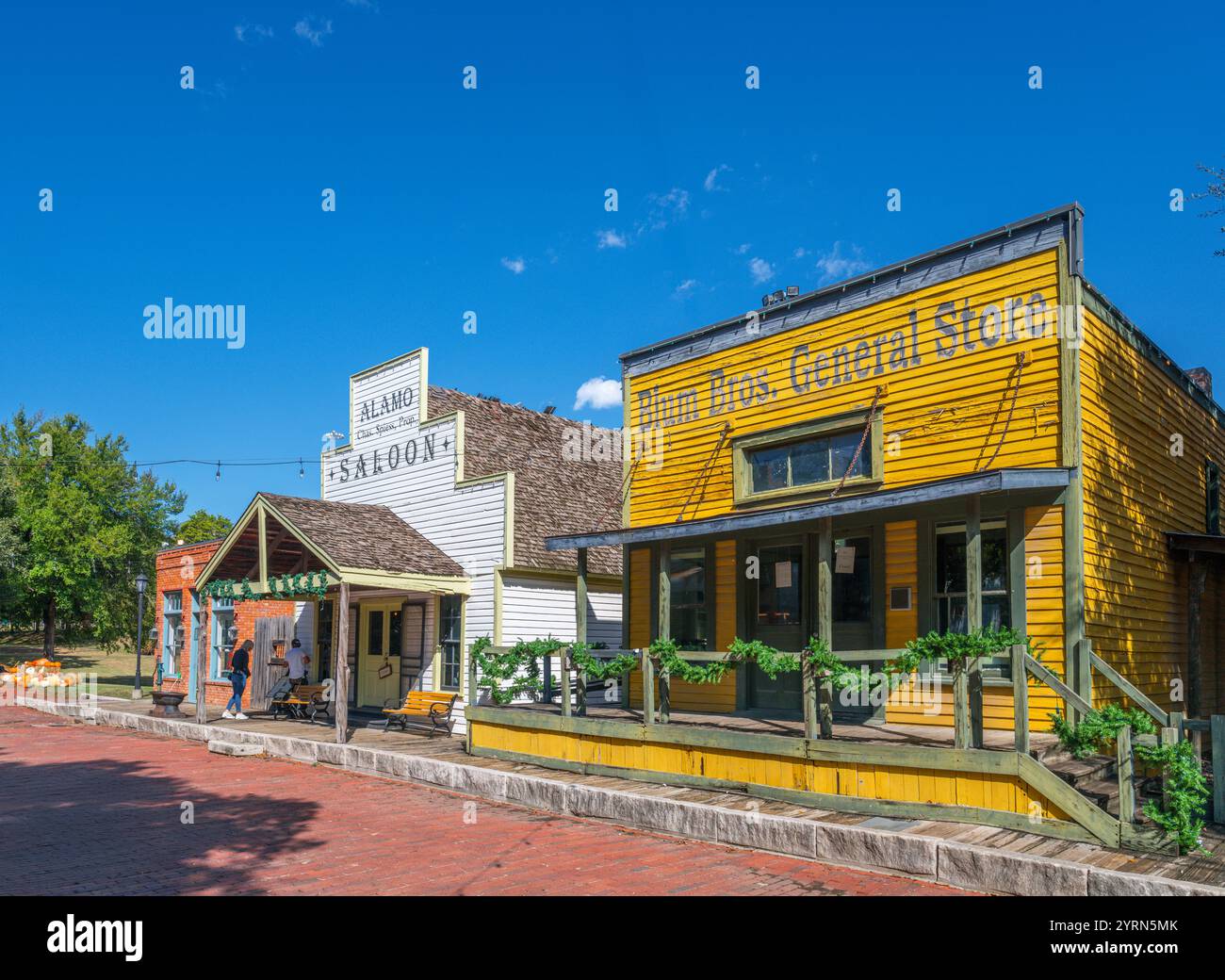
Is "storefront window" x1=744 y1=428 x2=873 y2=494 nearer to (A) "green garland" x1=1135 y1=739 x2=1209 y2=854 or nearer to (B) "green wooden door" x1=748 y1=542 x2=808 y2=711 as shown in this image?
(B) "green wooden door" x1=748 y1=542 x2=808 y2=711

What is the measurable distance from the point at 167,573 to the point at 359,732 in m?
12.9

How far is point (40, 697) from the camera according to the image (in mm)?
25812

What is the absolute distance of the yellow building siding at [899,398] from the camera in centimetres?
1086

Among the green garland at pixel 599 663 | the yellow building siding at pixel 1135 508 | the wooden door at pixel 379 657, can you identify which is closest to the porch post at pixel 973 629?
the yellow building siding at pixel 1135 508

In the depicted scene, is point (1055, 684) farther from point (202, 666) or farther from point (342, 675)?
point (202, 666)

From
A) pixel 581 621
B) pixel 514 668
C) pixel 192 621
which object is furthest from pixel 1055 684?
pixel 192 621

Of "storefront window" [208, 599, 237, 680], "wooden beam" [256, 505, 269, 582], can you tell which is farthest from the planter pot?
"wooden beam" [256, 505, 269, 582]

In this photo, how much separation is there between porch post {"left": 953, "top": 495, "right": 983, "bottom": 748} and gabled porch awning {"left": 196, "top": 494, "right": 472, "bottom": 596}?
9.84 meters

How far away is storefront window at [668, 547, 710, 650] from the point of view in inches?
570

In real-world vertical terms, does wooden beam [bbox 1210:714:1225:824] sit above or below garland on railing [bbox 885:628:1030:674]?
below

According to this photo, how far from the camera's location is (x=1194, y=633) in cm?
1279

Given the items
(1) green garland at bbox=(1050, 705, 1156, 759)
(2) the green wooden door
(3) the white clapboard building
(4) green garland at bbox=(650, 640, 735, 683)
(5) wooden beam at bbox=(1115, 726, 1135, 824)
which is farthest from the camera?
(3) the white clapboard building
